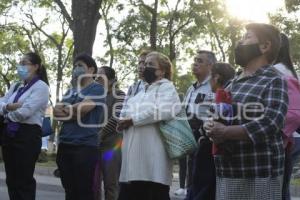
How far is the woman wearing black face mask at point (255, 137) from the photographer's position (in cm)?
358

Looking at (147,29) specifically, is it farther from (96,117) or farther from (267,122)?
(267,122)

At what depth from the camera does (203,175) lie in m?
5.34

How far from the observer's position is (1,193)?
1002 cm

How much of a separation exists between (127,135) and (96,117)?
29.7 inches

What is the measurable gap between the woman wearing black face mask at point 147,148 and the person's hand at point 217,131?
66.6 inches

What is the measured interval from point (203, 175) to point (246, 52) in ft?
5.97

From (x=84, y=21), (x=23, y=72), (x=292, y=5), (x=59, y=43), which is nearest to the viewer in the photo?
(x=23, y=72)

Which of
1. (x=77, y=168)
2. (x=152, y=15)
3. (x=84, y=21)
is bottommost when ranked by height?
(x=77, y=168)

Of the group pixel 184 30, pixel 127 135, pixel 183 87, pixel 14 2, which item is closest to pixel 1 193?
pixel 127 135

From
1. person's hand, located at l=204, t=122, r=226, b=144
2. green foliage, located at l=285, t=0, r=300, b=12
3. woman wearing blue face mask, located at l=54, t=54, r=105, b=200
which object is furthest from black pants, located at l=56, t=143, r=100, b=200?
green foliage, located at l=285, t=0, r=300, b=12

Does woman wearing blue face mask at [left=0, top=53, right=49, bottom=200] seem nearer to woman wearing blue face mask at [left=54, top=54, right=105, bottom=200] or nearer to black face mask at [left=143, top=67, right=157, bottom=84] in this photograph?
woman wearing blue face mask at [left=54, top=54, right=105, bottom=200]

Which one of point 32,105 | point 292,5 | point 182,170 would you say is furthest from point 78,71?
point 292,5

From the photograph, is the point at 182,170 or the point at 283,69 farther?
the point at 182,170

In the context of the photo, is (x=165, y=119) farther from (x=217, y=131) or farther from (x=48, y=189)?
(x=48, y=189)
